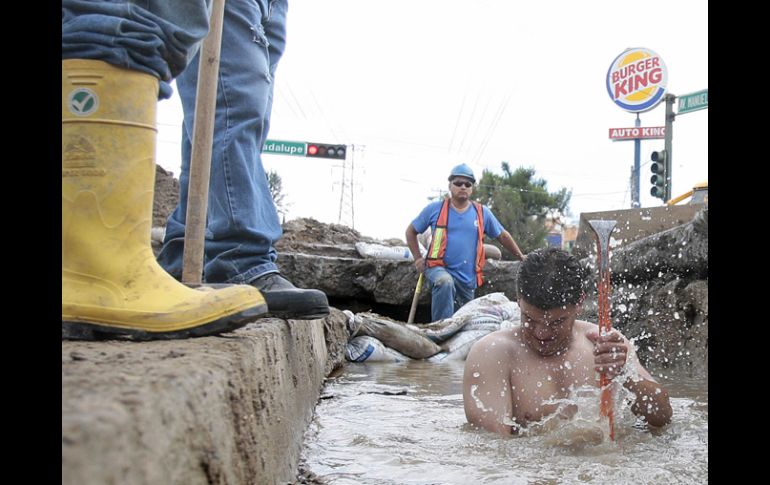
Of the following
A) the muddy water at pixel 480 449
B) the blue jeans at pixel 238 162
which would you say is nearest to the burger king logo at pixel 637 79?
the muddy water at pixel 480 449

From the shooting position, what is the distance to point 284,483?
75.5 inches

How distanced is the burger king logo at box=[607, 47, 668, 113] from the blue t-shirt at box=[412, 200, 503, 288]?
13875 mm

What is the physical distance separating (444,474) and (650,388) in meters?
1.12

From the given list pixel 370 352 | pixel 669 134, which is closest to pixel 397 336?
pixel 370 352

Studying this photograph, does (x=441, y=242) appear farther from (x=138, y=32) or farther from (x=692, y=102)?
(x=692, y=102)

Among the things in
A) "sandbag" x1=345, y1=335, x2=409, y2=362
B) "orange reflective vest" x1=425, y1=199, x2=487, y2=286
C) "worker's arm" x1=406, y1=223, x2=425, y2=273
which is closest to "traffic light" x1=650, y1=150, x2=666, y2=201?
"orange reflective vest" x1=425, y1=199, x2=487, y2=286

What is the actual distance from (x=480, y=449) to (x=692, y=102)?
542 inches

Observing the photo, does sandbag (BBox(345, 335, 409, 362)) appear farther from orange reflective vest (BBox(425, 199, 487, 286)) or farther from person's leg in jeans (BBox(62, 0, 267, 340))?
person's leg in jeans (BBox(62, 0, 267, 340))

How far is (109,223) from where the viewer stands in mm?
1650

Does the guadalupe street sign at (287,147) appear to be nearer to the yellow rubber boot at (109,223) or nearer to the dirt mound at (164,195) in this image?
the dirt mound at (164,195)

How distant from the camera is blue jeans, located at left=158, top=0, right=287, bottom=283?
258 centimetres

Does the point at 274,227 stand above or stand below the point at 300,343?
above
